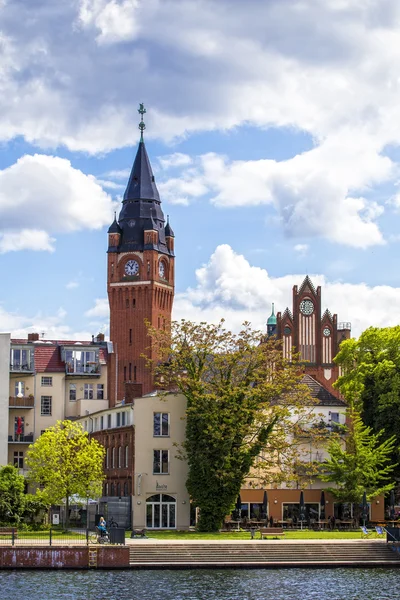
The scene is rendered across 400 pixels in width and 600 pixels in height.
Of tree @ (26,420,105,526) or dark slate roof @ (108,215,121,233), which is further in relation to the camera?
dark slate roof @ (108,215,121,233)

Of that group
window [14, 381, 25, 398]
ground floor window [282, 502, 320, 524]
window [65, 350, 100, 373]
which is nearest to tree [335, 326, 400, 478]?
ground floor window [282, 502, 320, 524]

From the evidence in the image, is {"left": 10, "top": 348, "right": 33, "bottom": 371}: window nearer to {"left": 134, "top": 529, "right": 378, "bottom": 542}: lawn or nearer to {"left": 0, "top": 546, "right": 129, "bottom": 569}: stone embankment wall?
{"left": 134, "top": 529, "right": 378, "bottom": 542}: lawn

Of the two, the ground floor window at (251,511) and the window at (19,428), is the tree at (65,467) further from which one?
the window at (19,428)

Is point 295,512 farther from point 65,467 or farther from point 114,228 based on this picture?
point 114,228

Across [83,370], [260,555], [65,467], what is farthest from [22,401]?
[260,555]

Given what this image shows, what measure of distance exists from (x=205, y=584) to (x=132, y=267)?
99.0 metres

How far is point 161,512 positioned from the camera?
2805 inches

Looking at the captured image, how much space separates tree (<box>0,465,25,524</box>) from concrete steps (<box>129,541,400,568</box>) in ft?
51.8

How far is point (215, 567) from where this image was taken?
53812 millimetres

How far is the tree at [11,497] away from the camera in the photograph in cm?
6819

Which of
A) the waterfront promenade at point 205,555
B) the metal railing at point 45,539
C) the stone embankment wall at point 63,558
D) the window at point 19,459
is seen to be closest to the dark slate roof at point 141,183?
the window at point 19,459

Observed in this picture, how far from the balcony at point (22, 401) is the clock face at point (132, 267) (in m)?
50.1

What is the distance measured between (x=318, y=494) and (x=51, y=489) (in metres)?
18.7

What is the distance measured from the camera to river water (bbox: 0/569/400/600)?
4469 centimetres
